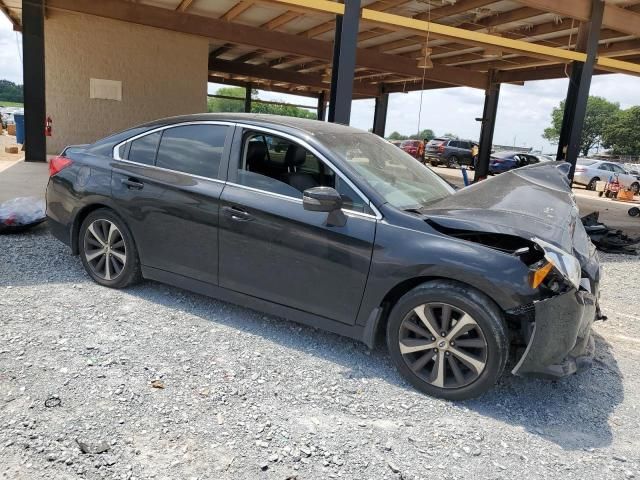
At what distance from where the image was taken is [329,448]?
263 centimetres

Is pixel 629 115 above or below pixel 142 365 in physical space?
above

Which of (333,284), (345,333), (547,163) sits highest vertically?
(547,163)

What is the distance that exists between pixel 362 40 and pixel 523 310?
1501cm

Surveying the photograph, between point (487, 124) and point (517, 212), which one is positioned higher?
point (487, 124)

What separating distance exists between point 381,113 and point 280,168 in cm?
2481

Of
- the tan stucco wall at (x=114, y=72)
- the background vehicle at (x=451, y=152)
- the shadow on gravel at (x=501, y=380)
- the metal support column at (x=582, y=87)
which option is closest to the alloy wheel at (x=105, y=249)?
the shadow on gravel at (x=501, y=380)

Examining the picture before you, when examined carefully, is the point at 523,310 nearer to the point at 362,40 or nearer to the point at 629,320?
the point at 629,320

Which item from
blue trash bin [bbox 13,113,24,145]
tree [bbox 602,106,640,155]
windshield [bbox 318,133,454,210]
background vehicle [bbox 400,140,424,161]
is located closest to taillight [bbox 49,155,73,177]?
windshield [bbox 318,133,454,210]

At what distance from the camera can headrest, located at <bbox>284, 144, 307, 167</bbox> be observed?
12.5 feet

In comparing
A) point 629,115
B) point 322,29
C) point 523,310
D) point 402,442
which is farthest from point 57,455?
point 629,115

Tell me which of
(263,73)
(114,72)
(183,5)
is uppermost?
(183,5)

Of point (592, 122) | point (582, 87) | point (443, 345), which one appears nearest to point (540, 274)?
point (443, 345)

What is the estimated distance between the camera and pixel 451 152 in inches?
1134

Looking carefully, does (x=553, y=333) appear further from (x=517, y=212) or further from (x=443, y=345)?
(x=517, y=212)
